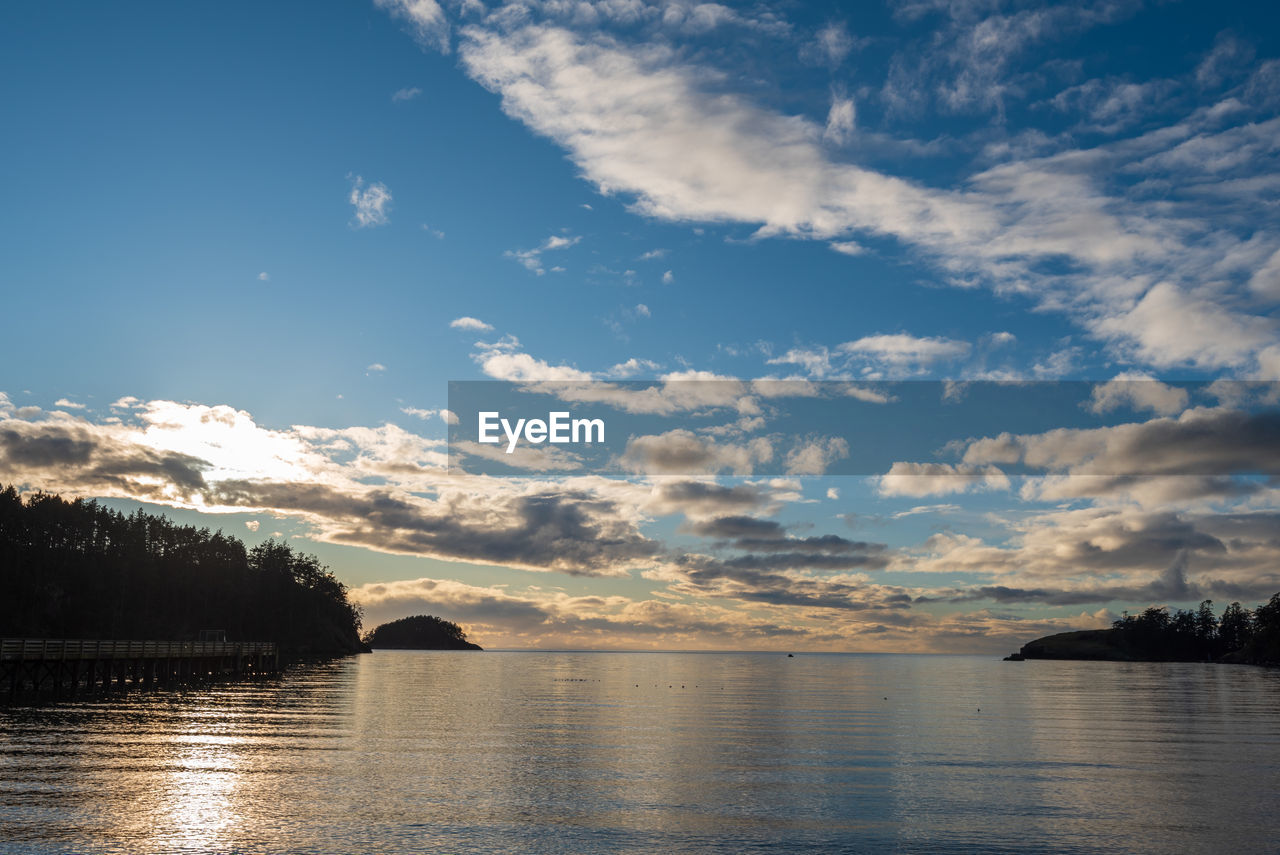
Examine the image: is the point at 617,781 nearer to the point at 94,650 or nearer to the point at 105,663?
the point at 94,650

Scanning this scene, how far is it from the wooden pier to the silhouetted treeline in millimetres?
31223

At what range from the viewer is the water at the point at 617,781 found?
24.1 m

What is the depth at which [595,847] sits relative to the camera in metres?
23.2

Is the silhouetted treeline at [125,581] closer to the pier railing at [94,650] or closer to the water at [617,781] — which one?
the pier railing at [94,650]

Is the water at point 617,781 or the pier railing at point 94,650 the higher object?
the pier railing at point 94,650

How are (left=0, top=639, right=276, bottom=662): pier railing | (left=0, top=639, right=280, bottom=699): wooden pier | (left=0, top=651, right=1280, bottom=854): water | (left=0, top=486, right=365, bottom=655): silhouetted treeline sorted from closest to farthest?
(left=0, top=651, right=1280, bottom=854): water < (left=0, top=639, right=276, bottom=662): pier railing < (left=0, top=639, right=280, bottom=699): wooden pier < (left=0, top=486, right=365, bottom=655): silhouetted treeline

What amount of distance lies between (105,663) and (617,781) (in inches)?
2359

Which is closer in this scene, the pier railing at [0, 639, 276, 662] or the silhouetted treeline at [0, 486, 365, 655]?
the pier railing at [0, 639, 276, 662]

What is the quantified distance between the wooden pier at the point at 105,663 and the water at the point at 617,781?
377 inches

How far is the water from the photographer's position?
24125mm

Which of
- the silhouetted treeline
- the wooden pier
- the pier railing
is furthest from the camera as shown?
the silhouetted treeline

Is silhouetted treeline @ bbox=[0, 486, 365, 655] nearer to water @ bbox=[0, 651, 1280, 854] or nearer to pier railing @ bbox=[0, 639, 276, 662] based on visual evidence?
pier railing @ bbox=[0, 639, 276, 662]

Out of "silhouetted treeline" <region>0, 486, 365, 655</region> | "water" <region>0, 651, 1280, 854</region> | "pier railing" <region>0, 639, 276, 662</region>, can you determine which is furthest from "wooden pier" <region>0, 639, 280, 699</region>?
"silhouetted treeline" <region>0, 486, 365, 655</region>

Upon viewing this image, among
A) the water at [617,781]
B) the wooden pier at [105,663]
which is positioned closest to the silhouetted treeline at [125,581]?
the wooden pier at [105,663]
